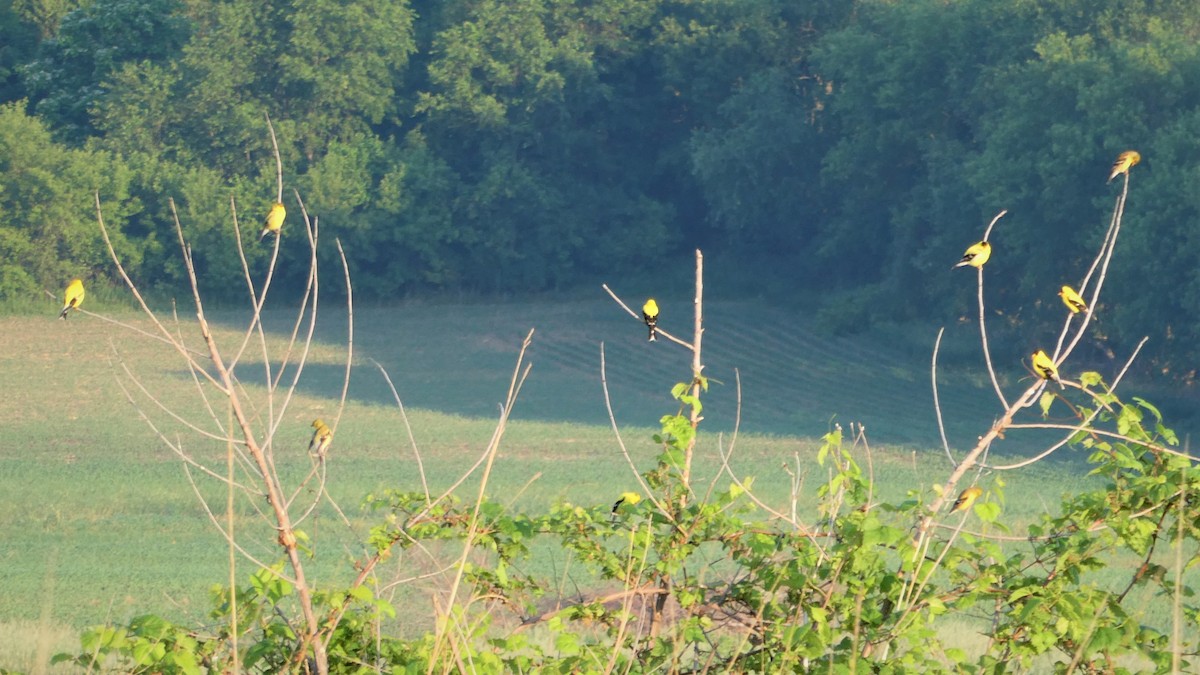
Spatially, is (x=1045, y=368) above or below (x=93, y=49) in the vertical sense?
below

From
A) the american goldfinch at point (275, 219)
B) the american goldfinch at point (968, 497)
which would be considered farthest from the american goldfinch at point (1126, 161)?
the american goldfinch at point (275, 219)

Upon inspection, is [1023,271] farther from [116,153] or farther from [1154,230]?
[116,153]

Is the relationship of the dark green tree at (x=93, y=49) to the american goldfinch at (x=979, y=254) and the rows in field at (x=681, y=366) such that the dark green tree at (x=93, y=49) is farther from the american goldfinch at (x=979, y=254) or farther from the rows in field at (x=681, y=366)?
the american goldfinch at (x=979, y=254)

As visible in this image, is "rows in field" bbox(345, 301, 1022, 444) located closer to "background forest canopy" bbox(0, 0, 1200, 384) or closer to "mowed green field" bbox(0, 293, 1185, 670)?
"mowed green field" bbox(0, 293, 1185, 670)

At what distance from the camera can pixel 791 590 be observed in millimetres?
3191

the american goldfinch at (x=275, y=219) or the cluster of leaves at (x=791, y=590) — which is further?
the american goldfinch at (x=275, y=219)

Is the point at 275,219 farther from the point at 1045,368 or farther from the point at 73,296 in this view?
the point at 1045,368

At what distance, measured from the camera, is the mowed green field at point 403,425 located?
13.0m

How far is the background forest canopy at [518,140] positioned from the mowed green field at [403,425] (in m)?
1.80

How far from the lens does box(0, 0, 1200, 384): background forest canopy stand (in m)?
32.2

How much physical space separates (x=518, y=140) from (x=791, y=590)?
1406 inches

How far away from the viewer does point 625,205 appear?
3909 cm

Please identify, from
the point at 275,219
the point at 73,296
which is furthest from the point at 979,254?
the point at 73,296

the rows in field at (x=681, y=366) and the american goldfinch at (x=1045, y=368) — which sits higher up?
the american goldfinch at (x=1045, y=368)
